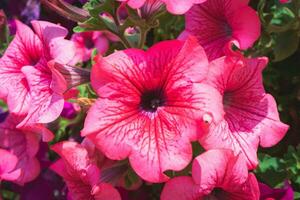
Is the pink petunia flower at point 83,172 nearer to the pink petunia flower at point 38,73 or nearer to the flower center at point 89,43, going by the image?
the pink petunia flower at point 38,73

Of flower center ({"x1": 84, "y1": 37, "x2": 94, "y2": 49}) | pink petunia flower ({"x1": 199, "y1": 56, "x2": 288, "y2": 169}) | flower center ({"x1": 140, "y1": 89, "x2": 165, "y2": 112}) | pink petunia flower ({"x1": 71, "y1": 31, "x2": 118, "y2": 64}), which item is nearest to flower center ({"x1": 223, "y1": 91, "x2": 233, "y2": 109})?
pink petunia flower ({"x1": 199, "y1": 56, "x2": 288, "y2": 169})

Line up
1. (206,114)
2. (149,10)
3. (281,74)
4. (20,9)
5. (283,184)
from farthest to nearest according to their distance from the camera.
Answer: (20,9), (281,74), (283,184), (149,10), (206,114)

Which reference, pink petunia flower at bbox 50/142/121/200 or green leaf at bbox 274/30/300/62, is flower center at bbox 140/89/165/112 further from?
green leaf at bbox 274/30/300/62

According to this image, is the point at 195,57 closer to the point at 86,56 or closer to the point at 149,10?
the point at 149,10

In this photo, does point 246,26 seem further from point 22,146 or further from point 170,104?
point 22,146

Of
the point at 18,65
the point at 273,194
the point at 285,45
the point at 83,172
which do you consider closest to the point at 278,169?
the point at 273,194

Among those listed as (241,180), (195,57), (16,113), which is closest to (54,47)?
(16,113)

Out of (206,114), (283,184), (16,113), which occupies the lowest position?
(283,184)
